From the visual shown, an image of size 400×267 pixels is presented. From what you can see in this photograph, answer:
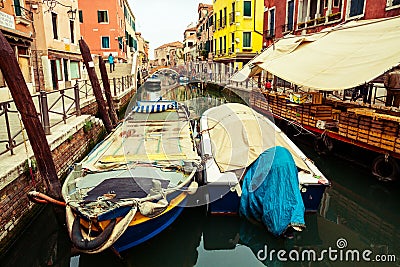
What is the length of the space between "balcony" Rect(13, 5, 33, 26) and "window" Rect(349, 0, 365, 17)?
1116 centimetres

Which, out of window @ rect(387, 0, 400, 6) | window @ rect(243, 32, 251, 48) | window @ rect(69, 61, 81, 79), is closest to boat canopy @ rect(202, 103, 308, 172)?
window @ rect(387, 0, 400, 6)

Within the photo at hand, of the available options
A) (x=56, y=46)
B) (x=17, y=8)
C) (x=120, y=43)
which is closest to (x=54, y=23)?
(x=56, y=46)

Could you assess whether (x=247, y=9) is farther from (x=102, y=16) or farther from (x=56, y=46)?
(x=56, y=46)

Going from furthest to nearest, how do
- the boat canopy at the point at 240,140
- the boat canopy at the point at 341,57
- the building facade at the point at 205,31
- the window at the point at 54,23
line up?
the building facade at the point at 205,31, the window at the point at 54,23, the boat canopy at the point at 341,57, the boat canopy at the point at 240,140

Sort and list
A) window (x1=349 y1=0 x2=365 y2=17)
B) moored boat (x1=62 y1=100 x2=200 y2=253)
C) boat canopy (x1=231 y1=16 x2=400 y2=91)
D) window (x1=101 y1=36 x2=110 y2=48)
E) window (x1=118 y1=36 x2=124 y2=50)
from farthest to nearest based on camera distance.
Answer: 1. window (x1=118 y1=36 x2=124 y2=50)
2. window (x1=101 y1=36 x2=110 y2=48)
3. window (x1=349 y1=0 x2=365 y2=17)
4. boat canopy (x1=231 y1=16 x2=400 y2=91)
5. moored boat (x1=62 y1=100 x2=200 y2=253)

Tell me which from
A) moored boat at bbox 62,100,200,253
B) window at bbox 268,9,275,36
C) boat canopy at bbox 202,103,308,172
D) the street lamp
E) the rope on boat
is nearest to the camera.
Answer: moored boat at bbox 62,100,200,253

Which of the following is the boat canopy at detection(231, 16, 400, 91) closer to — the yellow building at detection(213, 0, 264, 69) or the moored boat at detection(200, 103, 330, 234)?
the moored boat at detection(200, 103, 330, 234)

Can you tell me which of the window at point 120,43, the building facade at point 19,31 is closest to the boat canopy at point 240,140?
the building facade at point 19,31

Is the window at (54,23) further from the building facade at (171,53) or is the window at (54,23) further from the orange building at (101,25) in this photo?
the building facade at (171,53)

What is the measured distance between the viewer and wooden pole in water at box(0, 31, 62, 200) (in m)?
3.66

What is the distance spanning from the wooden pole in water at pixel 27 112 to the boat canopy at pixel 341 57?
4.73 meters

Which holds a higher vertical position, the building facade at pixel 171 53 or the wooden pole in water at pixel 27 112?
the building facade at pixel 171 53

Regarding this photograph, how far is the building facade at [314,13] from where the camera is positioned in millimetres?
9259

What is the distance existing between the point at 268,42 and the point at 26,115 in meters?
15.6
